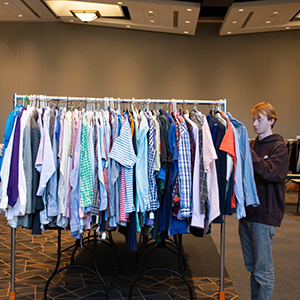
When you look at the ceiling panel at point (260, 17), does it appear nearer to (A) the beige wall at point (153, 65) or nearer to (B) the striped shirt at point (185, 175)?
(A) the beige wall at point (153, 65)

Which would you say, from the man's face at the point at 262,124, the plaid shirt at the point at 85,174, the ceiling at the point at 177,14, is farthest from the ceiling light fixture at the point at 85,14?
the man's face at the point at 262,124

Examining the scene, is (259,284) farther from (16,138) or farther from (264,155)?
(16,138)

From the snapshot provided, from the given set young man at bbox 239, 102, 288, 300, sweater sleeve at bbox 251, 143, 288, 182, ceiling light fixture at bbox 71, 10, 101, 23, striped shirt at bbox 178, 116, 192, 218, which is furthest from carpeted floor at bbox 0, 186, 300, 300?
ceiling light fixture at bbox 71, 10, 101, 23

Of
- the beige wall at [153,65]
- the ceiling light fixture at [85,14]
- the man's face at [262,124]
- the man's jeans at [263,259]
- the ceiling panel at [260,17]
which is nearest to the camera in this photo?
the man's jeans at [263,259]

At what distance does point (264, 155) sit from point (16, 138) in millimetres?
1949

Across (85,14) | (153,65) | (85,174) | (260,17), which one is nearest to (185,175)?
(85,174)

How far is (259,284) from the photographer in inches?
120

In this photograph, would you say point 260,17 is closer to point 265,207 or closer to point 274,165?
point 274,165

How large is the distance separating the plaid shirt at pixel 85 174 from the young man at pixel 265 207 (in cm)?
123

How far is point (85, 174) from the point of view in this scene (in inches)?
120

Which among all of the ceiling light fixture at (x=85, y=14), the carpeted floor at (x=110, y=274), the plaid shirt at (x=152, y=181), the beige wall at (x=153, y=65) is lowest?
the carpeted floor at (x=110, y=274)

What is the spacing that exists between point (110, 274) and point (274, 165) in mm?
2196

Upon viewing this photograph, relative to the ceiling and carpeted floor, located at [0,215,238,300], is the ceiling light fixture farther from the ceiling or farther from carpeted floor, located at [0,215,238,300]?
carpeted floor, located at [0,215,238,300]

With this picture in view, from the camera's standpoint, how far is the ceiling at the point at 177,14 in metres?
9.59
